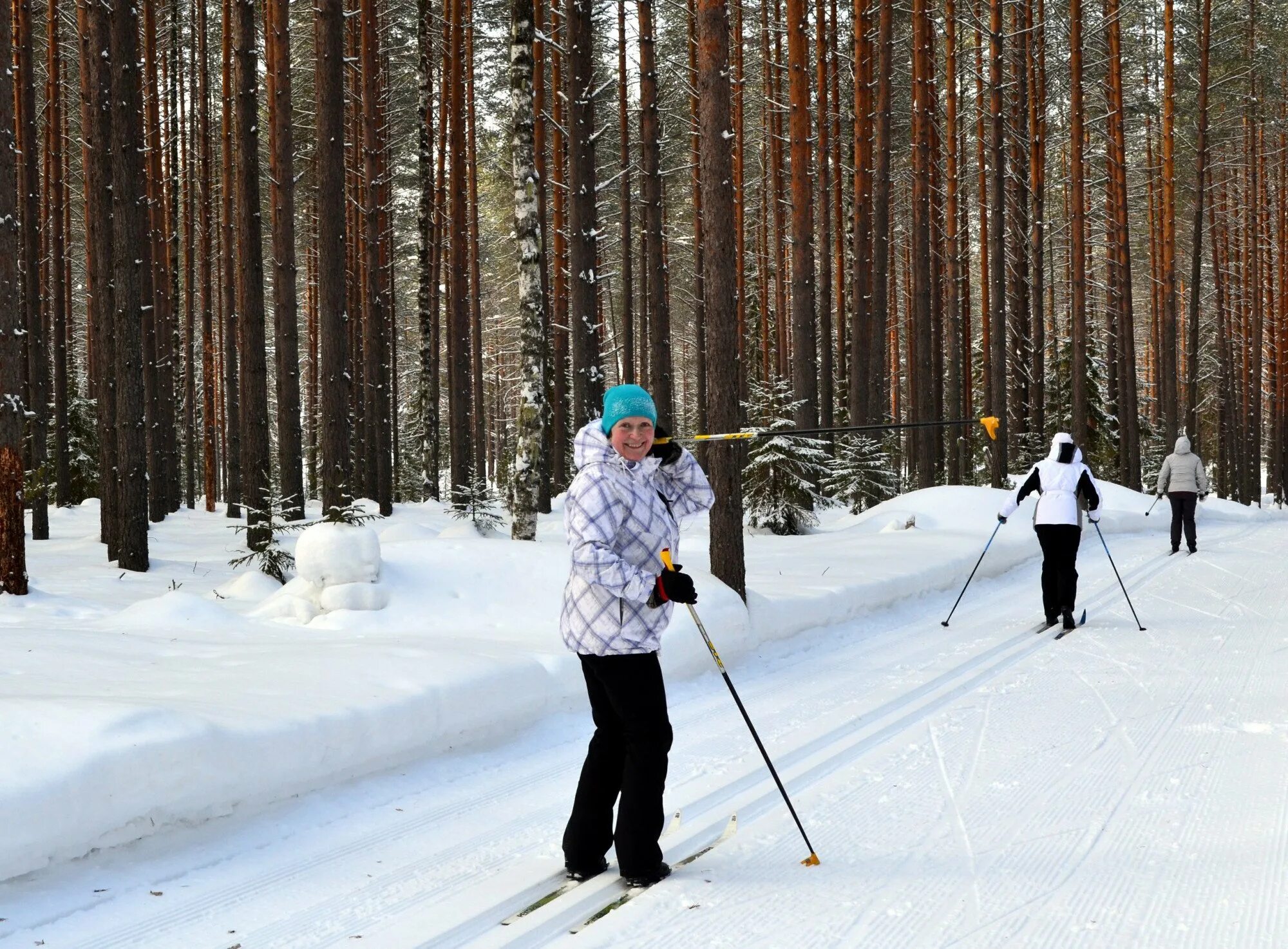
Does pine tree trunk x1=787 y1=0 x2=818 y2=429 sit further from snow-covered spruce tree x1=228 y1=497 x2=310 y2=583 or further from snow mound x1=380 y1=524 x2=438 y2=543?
snow-covered spruce tree x1=228 y1=497 x2=310 y2=583

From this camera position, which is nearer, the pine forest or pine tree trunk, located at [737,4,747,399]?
the pine forest

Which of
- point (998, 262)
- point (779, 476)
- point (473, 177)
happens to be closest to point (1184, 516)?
point (779, 476)

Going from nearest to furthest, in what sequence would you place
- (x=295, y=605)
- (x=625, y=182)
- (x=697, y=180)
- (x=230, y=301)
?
(x=295, y=605) → (x=230, y=301) → (x=625, y=182) → (x=697, y=180)

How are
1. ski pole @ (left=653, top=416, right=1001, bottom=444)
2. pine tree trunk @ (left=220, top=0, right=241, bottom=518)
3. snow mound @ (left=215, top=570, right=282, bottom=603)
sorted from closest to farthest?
ski pole @ (left=653, top=416, right=1001, bottom=444) → snow mound @ (left=215, top=570, right=282, bottom=603) → pine tree trunk @ (left=220, top=0, right=241, bottom=518)

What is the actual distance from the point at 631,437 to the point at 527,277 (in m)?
8.22

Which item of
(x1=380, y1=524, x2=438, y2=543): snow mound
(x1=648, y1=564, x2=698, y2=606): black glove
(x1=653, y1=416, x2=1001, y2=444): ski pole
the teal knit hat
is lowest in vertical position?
(x1=380, y1=524, x2=438, y2=543): snow mound

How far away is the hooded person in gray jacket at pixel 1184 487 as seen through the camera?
16516 mm

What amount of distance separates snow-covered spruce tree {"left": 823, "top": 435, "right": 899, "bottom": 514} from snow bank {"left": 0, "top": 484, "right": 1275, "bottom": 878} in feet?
27.5

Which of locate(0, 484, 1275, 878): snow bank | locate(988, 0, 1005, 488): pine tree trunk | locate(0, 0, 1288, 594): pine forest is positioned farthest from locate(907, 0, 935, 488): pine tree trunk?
locate(0, 484, 1275, 878): snow bank

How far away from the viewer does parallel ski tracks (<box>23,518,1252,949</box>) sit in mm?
3553

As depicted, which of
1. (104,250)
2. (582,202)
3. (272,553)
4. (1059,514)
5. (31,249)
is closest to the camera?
(1059,514)

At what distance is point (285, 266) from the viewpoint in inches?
592

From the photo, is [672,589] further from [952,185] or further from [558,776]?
[952,185]

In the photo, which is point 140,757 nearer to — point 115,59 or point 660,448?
point 660,448
